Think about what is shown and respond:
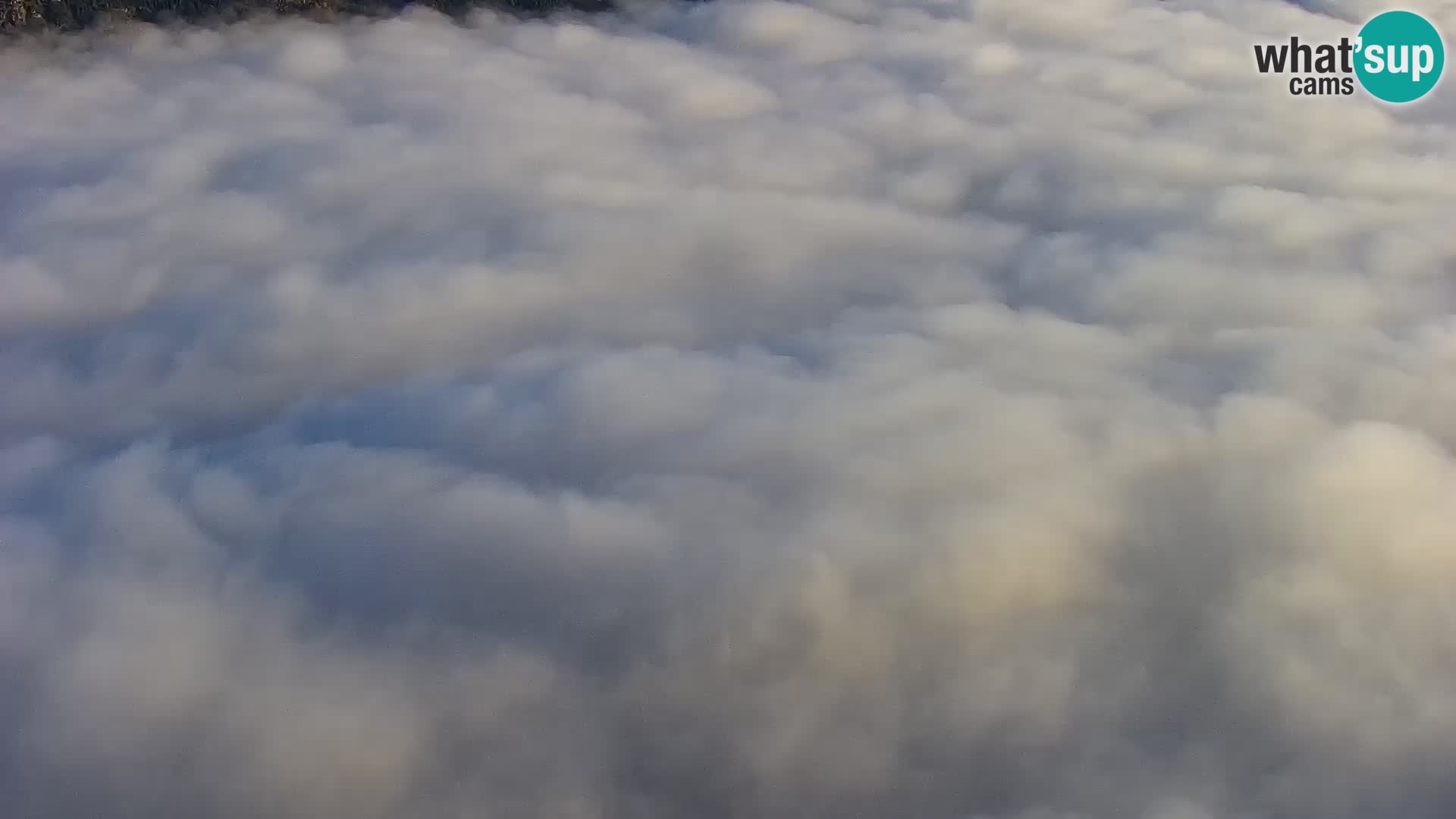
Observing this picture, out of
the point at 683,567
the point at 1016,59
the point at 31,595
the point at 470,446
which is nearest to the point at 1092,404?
the point at 683,567

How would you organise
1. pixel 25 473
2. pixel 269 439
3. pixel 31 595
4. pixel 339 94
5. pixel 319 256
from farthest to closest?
pixel 339 94 < pixel 319 256 < pixel 269 439 < pixel 25 473 < pixel 31 595

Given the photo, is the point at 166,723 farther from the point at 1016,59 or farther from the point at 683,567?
the point at 1016,59

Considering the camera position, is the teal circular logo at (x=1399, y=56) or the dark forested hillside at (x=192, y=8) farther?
the dark forested hillside at (x=192, y=8)

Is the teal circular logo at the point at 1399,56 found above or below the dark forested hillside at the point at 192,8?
above

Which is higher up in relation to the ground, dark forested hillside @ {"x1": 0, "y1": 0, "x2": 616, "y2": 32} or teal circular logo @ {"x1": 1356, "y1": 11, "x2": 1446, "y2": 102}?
teal circular logo @ {"x1": 1356, "y1": 11, "x2": 1446, "y2": 102}
